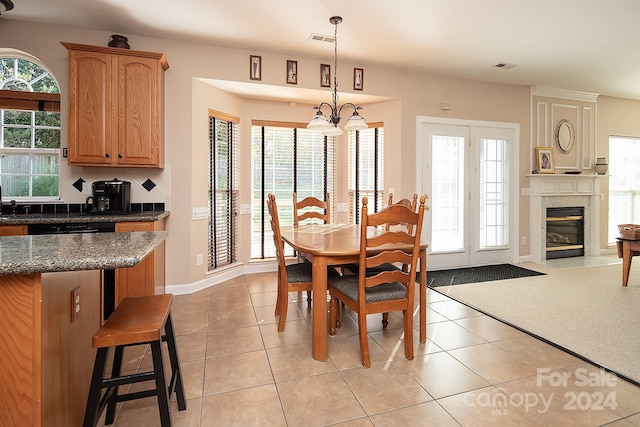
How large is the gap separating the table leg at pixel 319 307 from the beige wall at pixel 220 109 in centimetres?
207

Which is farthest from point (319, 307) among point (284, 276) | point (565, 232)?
point (565, 232)

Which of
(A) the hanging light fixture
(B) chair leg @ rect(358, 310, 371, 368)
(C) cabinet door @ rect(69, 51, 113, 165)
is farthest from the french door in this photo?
(A) the hanging light fixture

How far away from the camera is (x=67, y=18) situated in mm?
3238

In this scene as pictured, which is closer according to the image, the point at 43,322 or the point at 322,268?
the point at 43,322

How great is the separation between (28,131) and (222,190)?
78.8 inches

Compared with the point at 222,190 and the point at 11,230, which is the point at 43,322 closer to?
the point at 11,230

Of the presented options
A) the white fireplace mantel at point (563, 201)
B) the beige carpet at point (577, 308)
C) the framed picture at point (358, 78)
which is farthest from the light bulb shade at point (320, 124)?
the white fireplace mantel at point (563, 201)

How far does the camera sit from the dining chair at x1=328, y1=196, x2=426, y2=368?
2189mm

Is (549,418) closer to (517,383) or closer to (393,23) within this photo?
(517,383)

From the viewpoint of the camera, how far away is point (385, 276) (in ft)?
7.37

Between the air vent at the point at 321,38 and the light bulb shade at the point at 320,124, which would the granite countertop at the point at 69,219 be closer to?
the light bulb shade at the point at 320,124

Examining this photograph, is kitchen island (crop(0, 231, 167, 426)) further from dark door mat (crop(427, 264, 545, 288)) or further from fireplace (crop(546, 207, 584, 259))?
fireplace (crop(546, 207, 584, 259))

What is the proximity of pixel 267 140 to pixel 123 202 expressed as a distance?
6.52 feet

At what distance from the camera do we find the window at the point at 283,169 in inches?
183
